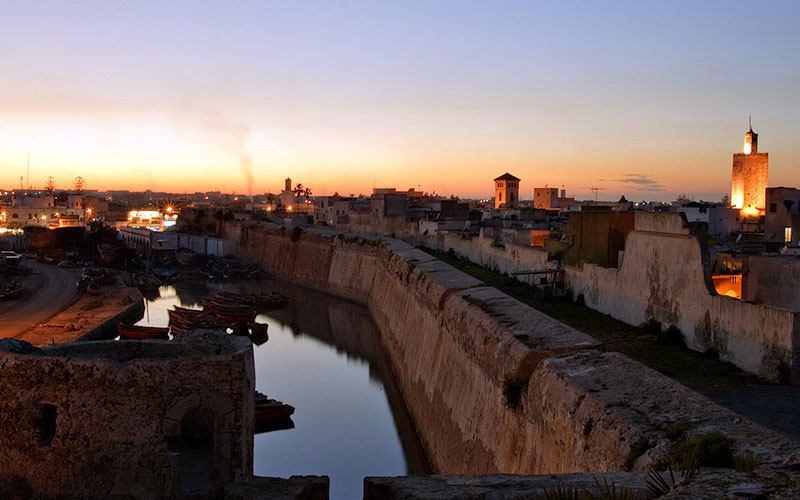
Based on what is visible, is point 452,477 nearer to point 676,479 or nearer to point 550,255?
point 676,479

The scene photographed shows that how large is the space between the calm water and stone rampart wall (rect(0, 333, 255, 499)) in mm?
6171

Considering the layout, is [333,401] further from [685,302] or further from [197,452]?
[197,452]

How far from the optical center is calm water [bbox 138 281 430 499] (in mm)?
14836

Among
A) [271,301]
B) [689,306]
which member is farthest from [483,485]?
[271,301]

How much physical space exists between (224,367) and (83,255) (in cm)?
4980

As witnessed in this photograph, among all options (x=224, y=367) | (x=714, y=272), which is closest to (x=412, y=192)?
(x=714, y=272)

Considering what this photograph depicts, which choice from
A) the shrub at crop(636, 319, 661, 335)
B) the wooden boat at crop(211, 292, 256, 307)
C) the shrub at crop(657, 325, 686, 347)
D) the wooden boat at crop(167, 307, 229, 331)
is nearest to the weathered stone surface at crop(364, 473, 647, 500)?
the shrub at crop(657, 325, 686, 347)

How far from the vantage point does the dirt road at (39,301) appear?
2662cm

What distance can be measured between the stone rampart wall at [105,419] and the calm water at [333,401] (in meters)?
6.17

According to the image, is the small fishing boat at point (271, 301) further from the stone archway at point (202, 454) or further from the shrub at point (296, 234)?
the stone archway at point (202, 454)

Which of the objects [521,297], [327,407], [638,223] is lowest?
[327,407]

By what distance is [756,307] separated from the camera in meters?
11.8

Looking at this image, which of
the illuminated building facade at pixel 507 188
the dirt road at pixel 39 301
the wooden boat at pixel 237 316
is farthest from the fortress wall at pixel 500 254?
the illuminated building facade at pixel 507 188

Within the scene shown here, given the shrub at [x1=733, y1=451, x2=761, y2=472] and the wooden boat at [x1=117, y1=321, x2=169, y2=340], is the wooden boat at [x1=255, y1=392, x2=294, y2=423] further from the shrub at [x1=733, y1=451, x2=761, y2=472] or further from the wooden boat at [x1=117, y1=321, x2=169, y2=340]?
the shrub at [x1=733, y1=451, x2=761, y2=472]
